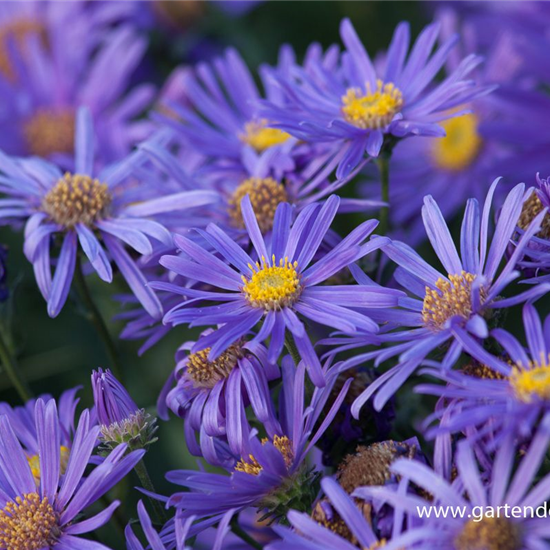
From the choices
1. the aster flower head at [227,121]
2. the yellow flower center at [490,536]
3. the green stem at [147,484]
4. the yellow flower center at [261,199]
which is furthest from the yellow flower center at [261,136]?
the yellow flower center at [490,536]

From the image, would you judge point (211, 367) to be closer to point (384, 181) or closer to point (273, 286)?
point (273, 286)

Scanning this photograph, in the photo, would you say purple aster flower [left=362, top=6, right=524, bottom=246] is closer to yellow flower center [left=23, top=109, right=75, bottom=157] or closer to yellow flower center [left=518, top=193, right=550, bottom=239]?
yellow flower center [left=518, top=193, right=550, bottom=239]

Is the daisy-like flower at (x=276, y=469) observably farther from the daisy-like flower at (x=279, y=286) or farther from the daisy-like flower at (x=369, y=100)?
the daisy-like flower at (x=369, y=100)

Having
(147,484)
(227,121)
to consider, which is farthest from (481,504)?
Answer: (227,121)

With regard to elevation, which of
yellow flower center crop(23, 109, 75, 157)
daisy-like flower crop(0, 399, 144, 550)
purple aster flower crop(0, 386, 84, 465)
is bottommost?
daisy-like flower crop(0, 399, 144, 550)

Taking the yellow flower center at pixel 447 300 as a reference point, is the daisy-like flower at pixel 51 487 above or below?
below

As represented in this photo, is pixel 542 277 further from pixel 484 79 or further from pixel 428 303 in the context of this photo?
pixel 484 79

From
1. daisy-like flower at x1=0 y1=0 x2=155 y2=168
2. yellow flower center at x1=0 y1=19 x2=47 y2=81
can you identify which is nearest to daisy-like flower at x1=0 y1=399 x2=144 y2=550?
daisy-like flower at x1=0 y1=0 x2=155 y2=168
